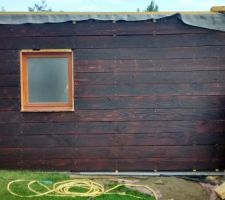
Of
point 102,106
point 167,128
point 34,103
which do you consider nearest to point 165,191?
point 167,128

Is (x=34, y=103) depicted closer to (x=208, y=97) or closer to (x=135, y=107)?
(x=135, y=107)

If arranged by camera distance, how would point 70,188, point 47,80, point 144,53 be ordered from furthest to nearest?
point 47,80
point 144,53
point 70,188

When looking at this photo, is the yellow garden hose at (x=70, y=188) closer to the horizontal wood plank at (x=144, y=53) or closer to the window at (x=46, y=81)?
the window at (x=46, y=81)

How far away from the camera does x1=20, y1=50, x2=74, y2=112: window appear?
7.13 m

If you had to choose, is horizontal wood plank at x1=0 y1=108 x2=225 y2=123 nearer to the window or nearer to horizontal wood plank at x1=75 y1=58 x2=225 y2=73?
the window

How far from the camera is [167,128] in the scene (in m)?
7.16

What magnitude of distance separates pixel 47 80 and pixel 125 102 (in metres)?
1.22

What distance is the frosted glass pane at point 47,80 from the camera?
7.17 metres

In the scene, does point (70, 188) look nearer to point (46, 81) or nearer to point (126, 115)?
point (126, 115)

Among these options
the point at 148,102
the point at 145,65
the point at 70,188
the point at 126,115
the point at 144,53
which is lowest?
the point at 70,188

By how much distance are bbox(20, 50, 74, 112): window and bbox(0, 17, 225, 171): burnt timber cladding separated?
11 centimetres

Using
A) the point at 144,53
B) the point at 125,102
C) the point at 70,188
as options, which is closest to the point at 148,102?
the point at 125,102

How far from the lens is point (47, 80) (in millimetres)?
7195

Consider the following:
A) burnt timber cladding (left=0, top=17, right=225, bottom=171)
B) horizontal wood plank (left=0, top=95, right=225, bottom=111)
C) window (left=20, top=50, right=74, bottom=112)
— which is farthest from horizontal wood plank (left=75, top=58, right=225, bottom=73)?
horizontal wood plank (left=0, top=95, right=225, bottom=111)
